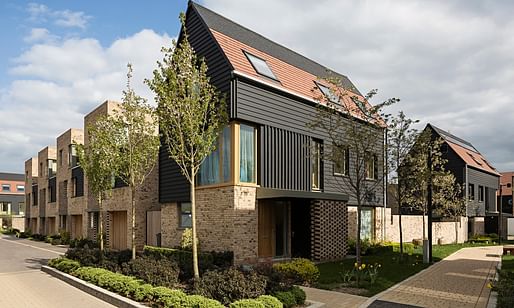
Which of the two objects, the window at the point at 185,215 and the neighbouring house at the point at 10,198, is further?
the neighbouring house at the point at 10,198

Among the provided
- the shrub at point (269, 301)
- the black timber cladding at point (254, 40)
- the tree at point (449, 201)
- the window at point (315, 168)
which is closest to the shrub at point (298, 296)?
the shrub at point (269, 301)

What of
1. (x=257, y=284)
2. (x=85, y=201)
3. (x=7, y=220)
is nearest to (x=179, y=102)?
(x=257, y=284)

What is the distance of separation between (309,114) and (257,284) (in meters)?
10.1

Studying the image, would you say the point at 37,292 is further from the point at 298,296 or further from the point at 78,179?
the point at 78,179

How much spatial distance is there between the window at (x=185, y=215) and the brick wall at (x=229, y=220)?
1.40m

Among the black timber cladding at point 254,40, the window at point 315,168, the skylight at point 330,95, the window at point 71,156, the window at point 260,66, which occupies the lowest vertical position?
the window at point 315,168

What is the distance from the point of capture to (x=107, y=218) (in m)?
25.2

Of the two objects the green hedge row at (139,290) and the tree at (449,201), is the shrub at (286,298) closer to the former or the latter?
the green hedge row at (139,290)

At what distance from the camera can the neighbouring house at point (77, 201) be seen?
2141cm

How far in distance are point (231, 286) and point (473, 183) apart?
31.4 m

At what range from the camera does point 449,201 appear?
28750 millimetres

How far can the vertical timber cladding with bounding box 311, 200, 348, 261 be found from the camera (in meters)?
16.1

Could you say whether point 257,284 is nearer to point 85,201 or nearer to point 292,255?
point 292,255

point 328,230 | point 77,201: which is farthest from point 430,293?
point 77,201
